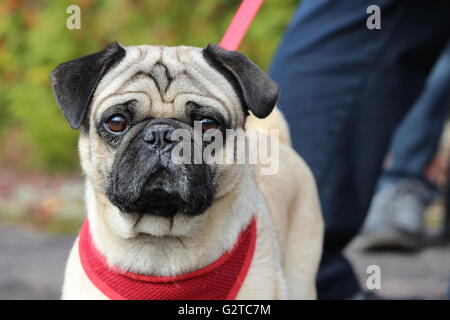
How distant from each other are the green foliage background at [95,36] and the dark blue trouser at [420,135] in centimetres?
172

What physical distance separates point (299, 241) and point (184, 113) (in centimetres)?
104

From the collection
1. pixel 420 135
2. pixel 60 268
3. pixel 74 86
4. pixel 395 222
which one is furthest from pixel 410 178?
pixel 74 86

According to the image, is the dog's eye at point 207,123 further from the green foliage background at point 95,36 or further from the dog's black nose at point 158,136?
the green foliage background at point 95,36

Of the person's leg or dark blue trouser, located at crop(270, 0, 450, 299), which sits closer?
dark blue trouser, located at crop(270, 0, 450, 299)

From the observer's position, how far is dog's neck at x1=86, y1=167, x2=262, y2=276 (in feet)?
10.2

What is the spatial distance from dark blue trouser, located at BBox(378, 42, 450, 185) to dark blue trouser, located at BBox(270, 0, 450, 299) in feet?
7.45

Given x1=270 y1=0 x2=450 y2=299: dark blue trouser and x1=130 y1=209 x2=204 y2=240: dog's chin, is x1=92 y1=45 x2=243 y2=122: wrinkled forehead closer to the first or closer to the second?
x1=130 y1=209 x2=204 y2=240: dog's chin

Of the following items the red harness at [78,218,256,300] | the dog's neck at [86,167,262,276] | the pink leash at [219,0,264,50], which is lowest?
the red harness at [78,218,256,300]

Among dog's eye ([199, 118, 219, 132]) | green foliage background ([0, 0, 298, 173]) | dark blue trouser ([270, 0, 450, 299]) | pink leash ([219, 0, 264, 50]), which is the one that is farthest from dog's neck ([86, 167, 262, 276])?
green foliage background ([0, 0, 298, 173])

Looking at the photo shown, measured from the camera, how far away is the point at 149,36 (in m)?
8.09

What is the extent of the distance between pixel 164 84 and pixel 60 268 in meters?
2.86

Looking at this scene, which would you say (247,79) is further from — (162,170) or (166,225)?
(166,225)

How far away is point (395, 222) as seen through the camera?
19.5 feet

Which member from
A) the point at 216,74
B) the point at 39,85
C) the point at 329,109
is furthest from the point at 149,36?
the point at 216,74
